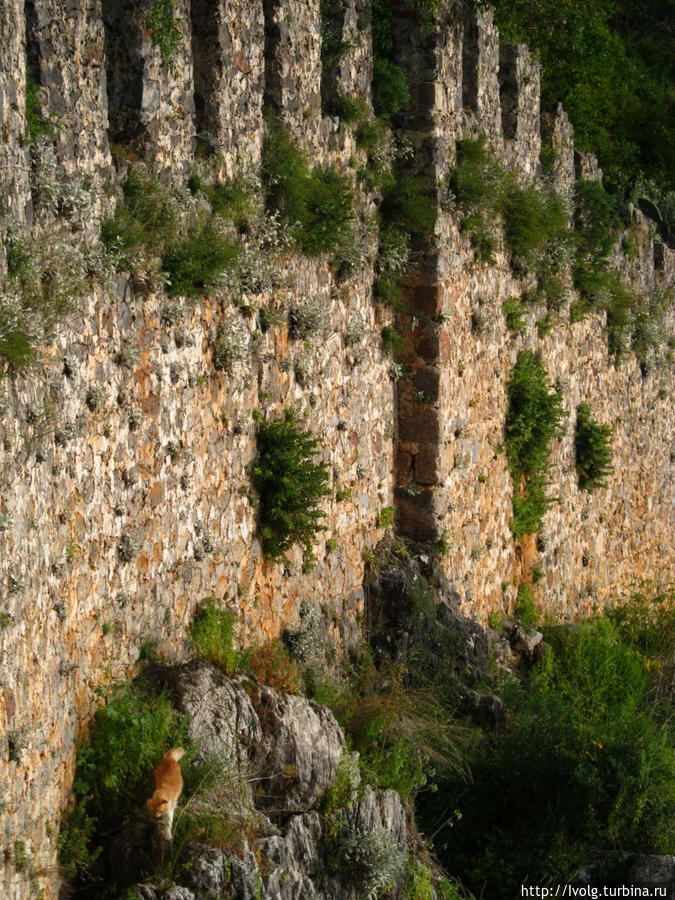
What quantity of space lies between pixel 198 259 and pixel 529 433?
530 cm

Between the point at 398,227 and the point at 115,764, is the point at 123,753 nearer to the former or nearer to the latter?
the point at 115,764

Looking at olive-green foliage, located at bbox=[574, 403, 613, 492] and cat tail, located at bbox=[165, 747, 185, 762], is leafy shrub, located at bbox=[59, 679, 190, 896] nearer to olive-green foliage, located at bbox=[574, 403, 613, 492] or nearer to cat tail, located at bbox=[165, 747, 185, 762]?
cat tail, located at bbox=[165, 747, 185, 762]

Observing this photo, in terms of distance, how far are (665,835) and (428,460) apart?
336 cm

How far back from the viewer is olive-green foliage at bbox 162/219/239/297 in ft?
20.7

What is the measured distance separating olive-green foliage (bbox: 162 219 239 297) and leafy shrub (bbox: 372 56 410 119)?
110 inches

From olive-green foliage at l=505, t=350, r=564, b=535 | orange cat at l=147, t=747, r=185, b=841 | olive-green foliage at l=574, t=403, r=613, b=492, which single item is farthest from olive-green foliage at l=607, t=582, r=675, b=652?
orange cat at l=147, t=747, r=185, b=841

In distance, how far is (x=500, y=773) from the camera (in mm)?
7699

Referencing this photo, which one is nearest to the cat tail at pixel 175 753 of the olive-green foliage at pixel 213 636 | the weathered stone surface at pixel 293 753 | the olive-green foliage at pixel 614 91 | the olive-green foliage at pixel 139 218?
the weathered stone surface at pixel 293 753

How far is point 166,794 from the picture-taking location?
5.24 m

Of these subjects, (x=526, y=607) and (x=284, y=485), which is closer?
(x=284, y=485)

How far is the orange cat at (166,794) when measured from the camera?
5227 mm

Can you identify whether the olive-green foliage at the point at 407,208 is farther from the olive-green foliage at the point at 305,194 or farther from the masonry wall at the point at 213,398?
the olive-green foliage at the point at 305,194

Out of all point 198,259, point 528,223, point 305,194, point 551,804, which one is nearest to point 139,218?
point 198,259

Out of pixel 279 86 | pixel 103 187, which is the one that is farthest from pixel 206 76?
pixel 103 187
